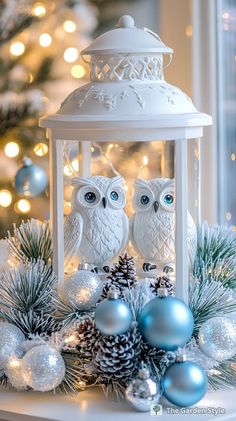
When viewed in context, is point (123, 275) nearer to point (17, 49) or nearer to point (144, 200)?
point (144, 200)

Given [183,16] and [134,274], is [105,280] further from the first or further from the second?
[183,16]

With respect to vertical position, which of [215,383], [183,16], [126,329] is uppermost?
[183,16]

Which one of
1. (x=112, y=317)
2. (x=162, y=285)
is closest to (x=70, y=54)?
(x=162, y=285)

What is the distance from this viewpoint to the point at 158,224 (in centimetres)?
144

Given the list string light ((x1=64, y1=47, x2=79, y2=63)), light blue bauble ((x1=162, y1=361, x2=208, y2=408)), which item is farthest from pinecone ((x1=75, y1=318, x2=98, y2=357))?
string light ((x1=64, y1=47, x2=79, y2=63))

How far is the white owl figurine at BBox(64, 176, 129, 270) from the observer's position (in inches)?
56.5

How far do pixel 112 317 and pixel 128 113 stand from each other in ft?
1.04

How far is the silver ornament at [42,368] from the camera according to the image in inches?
48.8

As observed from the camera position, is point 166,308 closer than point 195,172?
Yes

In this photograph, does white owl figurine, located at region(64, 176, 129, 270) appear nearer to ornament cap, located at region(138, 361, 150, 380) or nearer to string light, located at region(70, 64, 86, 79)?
ornament cap, located at region(138, 361, 150, 380)

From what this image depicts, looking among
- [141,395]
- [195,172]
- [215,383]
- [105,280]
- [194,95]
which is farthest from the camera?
[194,95]

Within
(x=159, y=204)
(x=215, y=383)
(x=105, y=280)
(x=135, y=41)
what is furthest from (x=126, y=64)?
(x=215, y=383)

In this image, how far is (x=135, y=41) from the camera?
1.38m

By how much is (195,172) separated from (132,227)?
0.18m
